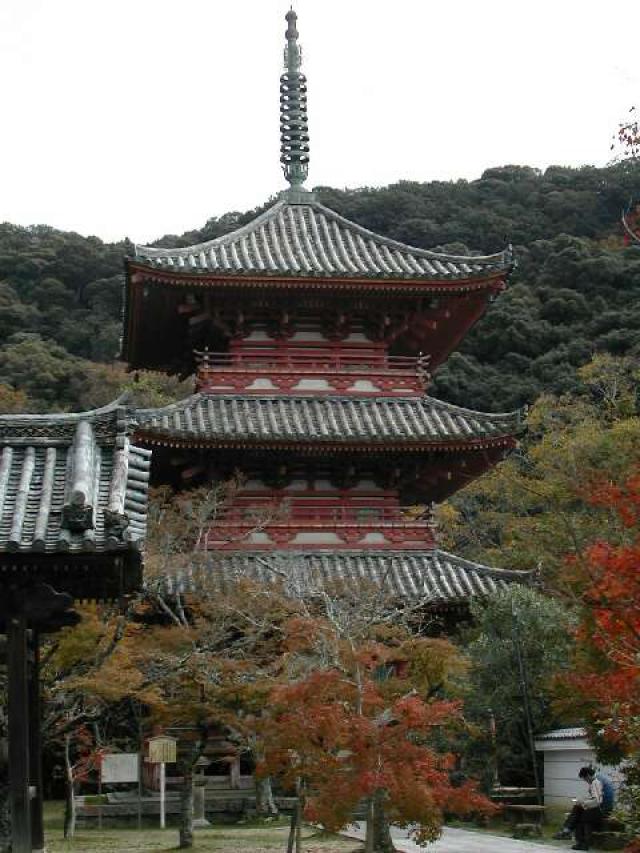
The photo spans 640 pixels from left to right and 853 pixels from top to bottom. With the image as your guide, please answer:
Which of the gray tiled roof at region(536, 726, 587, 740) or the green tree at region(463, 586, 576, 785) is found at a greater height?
the green tree at region(463, 586, 576, 785)

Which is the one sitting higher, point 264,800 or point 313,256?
point 313,256

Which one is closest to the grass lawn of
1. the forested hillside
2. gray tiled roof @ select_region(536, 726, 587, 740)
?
gray tiled roof @ select_region(536, 726, 587, 740)

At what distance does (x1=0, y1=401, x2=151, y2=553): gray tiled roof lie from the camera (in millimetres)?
9938

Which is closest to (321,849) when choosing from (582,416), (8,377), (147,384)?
(582,416)

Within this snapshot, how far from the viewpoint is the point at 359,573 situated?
2295 centimetres

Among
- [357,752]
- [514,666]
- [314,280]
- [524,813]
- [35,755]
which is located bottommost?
[524,813]

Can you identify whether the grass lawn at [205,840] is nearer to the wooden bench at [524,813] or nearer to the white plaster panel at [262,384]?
the wooden bench at [524,813]

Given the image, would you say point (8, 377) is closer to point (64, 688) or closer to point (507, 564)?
point (507, 564)

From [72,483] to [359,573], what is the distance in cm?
1264

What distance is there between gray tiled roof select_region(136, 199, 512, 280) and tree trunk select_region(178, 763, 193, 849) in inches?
365

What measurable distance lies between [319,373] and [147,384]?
132 feet

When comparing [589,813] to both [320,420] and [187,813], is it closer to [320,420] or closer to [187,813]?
[187,813]

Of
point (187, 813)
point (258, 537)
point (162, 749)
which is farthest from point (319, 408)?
point (187, 813)

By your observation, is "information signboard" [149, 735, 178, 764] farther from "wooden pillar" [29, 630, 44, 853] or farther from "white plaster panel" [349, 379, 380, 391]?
"wooden pillar" [29, 630, 44, 853]
